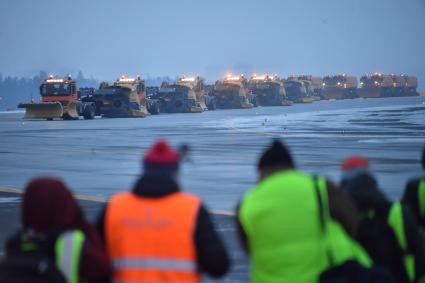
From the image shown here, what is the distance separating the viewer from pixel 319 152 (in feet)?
73.6

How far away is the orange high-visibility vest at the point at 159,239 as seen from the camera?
179 inches

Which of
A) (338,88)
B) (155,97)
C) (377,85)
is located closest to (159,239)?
(155,97)

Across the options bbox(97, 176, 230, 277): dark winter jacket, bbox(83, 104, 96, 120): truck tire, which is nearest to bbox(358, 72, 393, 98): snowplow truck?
bbox(83, 104, 96, 120): truck tire

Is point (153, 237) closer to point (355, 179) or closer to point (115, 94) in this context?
point (355, 179)

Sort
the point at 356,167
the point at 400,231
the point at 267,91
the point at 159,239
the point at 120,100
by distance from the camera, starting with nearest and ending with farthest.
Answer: the point at 159,239
the point at 400,231
the point at 356,167
the point at 120,100
the point at 267,91

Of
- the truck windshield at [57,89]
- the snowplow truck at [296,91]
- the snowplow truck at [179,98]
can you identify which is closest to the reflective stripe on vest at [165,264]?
the truck windshield at [57,89]

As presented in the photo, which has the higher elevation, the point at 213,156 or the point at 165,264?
the point at 165,264

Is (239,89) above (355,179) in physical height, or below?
below

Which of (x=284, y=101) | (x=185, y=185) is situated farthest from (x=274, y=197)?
(x=284, y=101)

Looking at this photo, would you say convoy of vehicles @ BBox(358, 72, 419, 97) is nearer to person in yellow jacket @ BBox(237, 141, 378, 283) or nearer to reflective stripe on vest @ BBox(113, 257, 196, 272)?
person in yellow jacket @ BBox(237, 141, 378, 283)

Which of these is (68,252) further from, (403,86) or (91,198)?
(403,86)

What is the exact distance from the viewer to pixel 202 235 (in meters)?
4.58

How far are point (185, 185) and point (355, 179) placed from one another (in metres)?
10.4

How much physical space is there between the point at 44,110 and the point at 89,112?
271 centimetres
